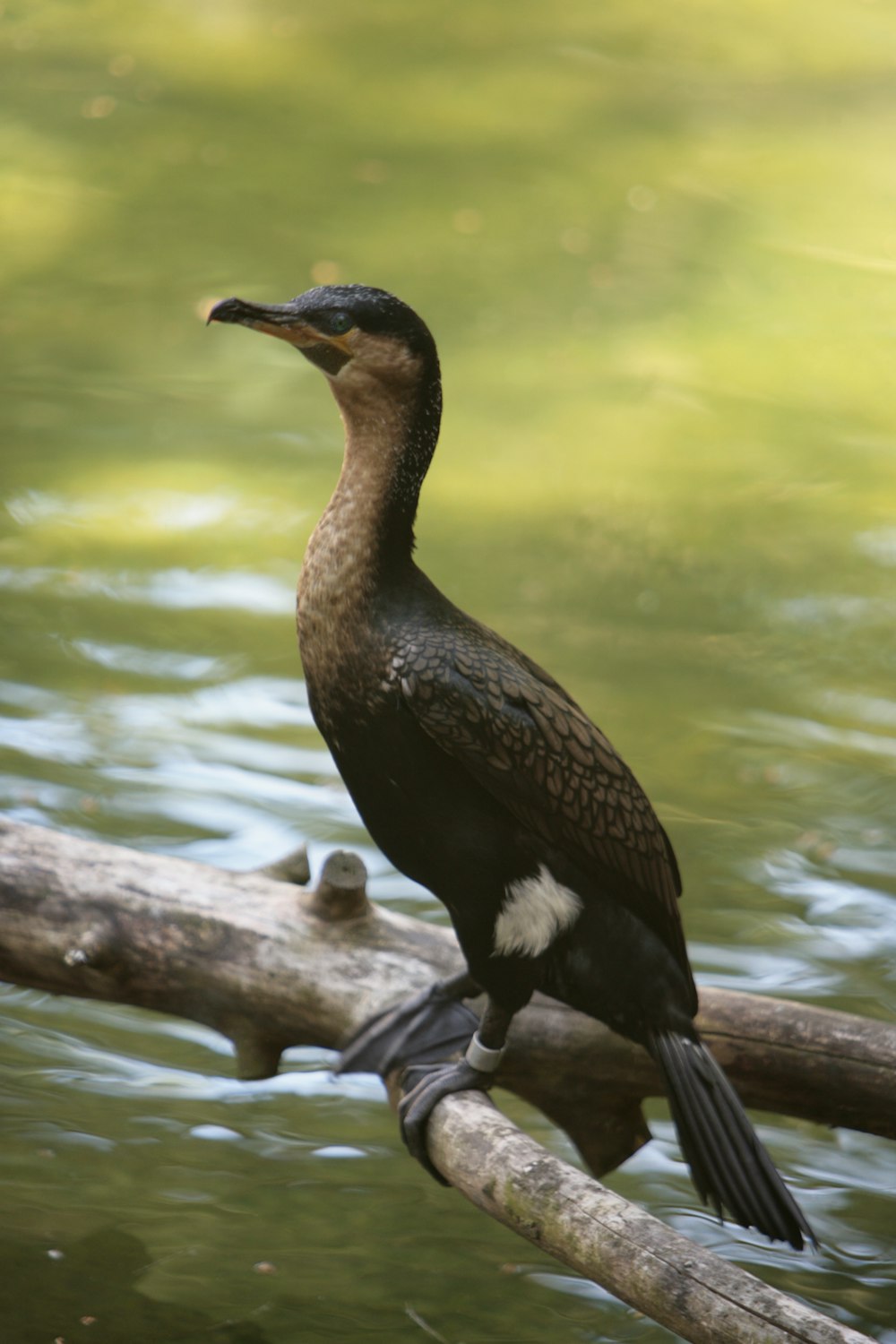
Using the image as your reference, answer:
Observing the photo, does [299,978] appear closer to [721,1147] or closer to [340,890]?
[340,890]

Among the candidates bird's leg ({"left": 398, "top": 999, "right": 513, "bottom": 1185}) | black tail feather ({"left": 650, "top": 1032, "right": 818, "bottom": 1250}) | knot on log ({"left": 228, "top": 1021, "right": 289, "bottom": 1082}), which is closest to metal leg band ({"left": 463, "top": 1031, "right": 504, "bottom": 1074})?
bird's leg ({"left": 398, "top": 999, "right": 513, "bottom": 1185})

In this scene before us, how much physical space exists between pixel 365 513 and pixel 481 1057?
78 cm

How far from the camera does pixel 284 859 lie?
8.98 ft

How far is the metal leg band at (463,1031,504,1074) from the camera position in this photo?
7.85 ft

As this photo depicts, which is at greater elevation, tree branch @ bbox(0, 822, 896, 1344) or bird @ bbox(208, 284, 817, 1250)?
bird @ bbox(208, 284, 817, 1250)

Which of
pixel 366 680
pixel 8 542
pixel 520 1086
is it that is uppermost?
pixel 8 542

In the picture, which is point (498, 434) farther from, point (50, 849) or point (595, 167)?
point (50, 849)

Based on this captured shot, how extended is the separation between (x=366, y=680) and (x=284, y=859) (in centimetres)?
68

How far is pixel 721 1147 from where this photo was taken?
7.51ft

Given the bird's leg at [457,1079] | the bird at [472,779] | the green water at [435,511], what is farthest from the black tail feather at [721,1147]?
the green water at [435,511]

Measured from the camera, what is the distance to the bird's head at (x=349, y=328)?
2.10m

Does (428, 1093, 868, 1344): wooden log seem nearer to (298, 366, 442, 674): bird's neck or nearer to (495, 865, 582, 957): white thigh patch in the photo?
(495, 865, 582, 957): white thigh patch

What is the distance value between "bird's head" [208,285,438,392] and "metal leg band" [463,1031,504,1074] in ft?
2.99

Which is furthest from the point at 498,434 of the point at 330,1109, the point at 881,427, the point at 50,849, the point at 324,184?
the point at 50,849
